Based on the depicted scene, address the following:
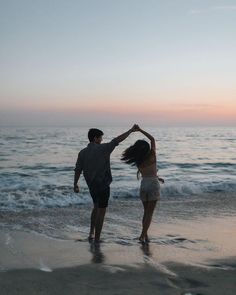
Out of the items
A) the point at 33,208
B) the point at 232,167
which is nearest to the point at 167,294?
the point at 33,208

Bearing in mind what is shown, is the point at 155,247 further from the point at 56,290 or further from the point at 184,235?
the point at 56,290

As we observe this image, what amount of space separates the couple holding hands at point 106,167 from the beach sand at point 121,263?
1.57 feet

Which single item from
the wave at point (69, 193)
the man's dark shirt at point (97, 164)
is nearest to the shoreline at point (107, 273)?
the man's dark shirt at point (97, 164)

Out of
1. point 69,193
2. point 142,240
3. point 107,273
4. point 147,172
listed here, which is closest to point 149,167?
point 147,172

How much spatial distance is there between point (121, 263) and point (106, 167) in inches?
66.7

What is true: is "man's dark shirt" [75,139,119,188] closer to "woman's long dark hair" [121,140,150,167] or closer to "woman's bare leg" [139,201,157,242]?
"woman's long dark hair" [121,140,150,167]

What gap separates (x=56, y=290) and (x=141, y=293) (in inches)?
32.6

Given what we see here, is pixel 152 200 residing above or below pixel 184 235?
above

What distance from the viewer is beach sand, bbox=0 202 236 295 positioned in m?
4.46

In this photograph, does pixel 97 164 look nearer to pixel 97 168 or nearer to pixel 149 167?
pixel 97 168

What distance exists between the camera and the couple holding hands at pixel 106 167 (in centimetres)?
661

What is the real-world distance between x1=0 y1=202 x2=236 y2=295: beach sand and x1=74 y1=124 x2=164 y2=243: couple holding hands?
0.48 m

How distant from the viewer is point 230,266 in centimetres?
527

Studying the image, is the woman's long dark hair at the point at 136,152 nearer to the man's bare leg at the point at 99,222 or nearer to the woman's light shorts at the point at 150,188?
the woman's light shorts at the point at 150,188
